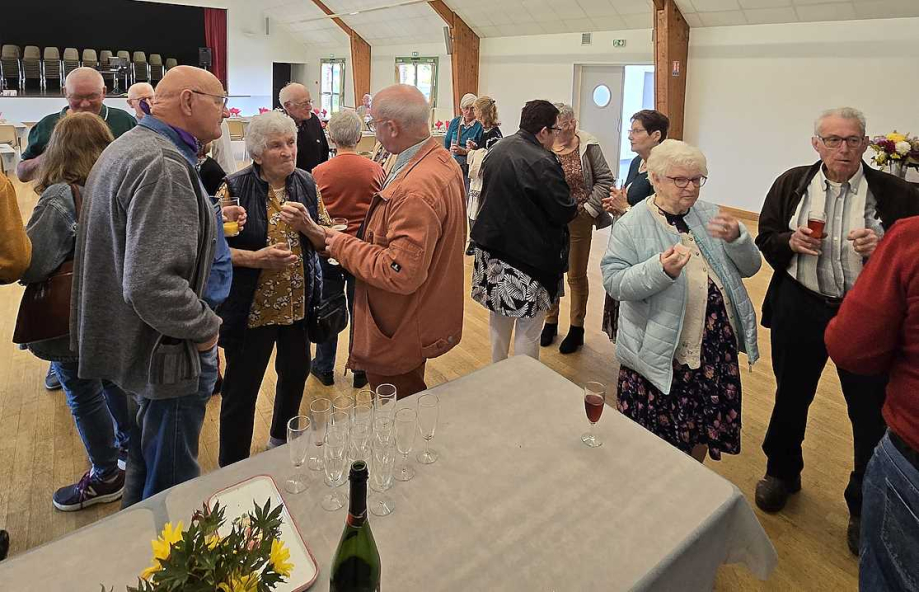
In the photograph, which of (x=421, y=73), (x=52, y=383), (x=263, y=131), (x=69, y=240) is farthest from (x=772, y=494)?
(x=421, y=73)

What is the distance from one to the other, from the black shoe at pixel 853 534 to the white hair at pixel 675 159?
4.80 feet

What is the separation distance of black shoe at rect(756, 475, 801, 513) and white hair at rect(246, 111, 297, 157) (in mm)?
2366

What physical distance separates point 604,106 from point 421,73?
229 inches

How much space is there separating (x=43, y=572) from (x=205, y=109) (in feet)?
3.98

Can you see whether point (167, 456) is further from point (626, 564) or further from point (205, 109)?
point (626, 564)

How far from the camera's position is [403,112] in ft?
6.72

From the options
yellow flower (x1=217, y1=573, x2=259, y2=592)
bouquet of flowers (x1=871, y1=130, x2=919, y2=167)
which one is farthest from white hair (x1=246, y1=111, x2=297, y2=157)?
bouquet of flowers (x1=871, y1=130, x2=919, y2=167)

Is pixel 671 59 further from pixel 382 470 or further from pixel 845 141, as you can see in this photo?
pixel 382 470

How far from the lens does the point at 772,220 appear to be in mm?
2371

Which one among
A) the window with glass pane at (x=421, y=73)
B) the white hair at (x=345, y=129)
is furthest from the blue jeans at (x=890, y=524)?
the window with glass pane at (x=421, y=73)

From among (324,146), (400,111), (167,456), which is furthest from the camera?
(324,146)

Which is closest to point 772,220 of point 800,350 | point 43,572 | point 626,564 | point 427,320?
point 800,350

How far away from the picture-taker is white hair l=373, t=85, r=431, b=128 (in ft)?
6.71

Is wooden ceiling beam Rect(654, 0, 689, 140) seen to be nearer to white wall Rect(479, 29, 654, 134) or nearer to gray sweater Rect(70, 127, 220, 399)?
white wall Rect(479, 29, 654, 134)
